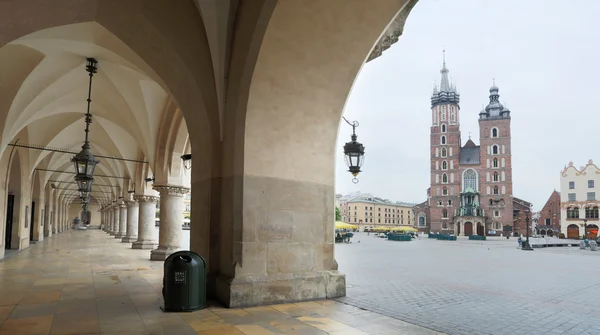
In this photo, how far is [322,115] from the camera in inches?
287

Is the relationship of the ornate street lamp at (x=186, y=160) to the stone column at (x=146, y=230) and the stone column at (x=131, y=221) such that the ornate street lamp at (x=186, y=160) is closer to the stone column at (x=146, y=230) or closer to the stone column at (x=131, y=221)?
the stone column at (x=146, y=230)

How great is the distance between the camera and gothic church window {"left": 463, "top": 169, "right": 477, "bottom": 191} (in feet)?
259

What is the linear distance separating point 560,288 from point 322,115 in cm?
742

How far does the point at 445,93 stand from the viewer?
286 feet

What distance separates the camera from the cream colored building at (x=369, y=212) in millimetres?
109062

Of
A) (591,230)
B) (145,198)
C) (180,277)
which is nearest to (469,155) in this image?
(591,230)

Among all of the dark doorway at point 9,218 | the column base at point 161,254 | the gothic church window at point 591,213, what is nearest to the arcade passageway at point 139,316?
the column base at point 161,254

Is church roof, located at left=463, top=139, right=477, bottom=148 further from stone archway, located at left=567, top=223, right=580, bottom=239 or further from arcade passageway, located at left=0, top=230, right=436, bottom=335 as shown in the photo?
arcade passageway, located at left=0, top=230, right=436, bottom=335

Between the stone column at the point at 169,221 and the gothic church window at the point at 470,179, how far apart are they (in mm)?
75047

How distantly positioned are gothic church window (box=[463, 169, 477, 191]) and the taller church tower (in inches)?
56.2

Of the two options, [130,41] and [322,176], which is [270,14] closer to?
[322,176]

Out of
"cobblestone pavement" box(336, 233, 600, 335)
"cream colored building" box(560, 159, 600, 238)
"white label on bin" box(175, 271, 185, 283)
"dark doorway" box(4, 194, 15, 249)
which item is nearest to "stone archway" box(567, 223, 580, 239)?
"cream colored building" box(560, 159, 600, 238)

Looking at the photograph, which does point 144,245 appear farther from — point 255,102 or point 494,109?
point 494,109

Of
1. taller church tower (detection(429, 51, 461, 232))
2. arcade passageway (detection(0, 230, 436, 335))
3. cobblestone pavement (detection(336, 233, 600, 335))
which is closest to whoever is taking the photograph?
arcade passageway (detection(0, 230, 436, 335))
